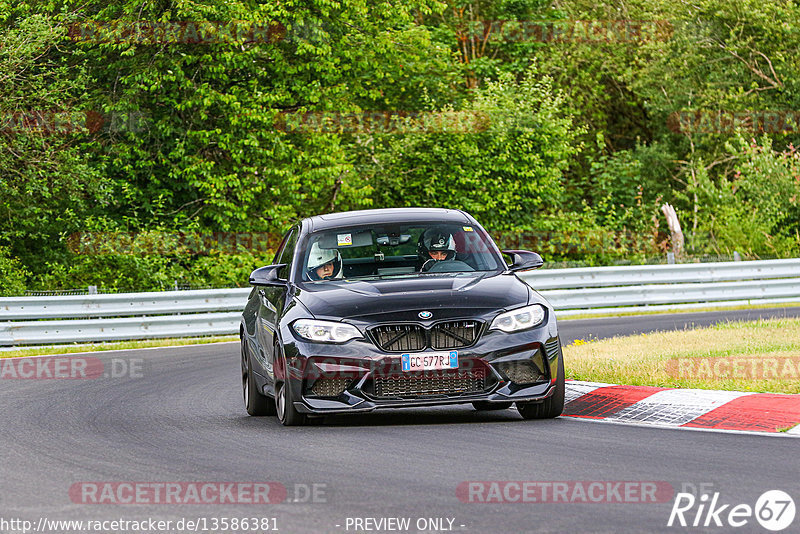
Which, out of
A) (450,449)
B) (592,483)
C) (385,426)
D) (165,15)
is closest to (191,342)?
(165,15)

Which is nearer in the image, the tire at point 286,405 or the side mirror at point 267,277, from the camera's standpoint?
the tire at point 286,405

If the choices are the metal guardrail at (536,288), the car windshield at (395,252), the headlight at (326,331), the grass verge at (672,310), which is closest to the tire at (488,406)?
the car windshield at (395,252)

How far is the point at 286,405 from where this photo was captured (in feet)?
31.5

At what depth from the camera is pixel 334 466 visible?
761 centimetres

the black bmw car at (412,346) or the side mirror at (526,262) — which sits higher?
the side mirror at (526,262)

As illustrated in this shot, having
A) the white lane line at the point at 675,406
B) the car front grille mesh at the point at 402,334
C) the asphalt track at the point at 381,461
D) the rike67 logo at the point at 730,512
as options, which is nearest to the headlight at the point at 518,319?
the car front grille mesh at the point at 402,334

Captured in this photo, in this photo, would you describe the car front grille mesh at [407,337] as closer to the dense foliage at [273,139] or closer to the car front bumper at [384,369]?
the car front bumper at [384,369]

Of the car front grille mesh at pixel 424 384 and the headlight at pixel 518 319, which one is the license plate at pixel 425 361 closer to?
the car front grille mesh at pixel 424 384

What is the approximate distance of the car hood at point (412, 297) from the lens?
916cm

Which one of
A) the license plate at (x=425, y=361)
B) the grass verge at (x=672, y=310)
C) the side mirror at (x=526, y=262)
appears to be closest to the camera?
the license plate at (x=425, y=361)

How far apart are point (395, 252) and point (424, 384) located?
1964 millimetres

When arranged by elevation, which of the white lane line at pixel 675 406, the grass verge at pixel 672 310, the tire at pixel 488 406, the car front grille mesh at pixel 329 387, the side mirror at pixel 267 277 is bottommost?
the grass verge at pixel 672 310

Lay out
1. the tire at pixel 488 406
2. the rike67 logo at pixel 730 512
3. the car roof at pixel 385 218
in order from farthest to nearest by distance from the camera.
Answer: the car roof at pixel 385 218 < the tire at pixel 488 406 < the rike67 logo at pixel 730 512

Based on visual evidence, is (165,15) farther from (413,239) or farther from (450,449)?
(450,449)
